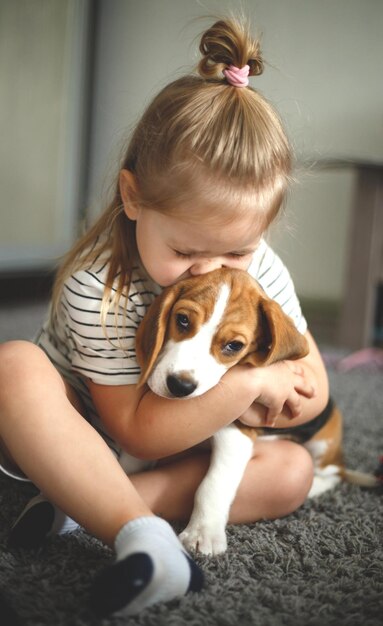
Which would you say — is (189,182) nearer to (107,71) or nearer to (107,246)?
(107,246)

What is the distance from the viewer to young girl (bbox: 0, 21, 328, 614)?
1066 millimetres

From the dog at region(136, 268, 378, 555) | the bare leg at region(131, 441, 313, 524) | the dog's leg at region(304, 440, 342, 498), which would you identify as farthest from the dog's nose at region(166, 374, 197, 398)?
the dog's leg at region(304, 440, 342, 498)

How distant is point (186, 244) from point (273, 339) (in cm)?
21

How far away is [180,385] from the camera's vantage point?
1062 millimetres

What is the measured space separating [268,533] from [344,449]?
1.92 feet

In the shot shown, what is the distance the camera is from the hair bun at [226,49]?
1193 mm

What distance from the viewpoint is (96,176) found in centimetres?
399

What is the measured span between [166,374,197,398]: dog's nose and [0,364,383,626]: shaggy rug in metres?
0.26

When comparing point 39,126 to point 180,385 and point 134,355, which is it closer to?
point 134,355

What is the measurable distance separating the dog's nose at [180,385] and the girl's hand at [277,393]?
0.53 ft

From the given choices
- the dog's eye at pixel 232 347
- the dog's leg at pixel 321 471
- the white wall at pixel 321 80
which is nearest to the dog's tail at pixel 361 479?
the dog's leg at pixel 321 471

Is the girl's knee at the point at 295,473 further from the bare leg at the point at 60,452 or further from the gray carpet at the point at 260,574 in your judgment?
the bare leg at the point at 60,452

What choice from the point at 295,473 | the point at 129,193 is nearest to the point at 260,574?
the point at 295,473

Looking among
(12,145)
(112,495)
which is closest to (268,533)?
(112,495)
